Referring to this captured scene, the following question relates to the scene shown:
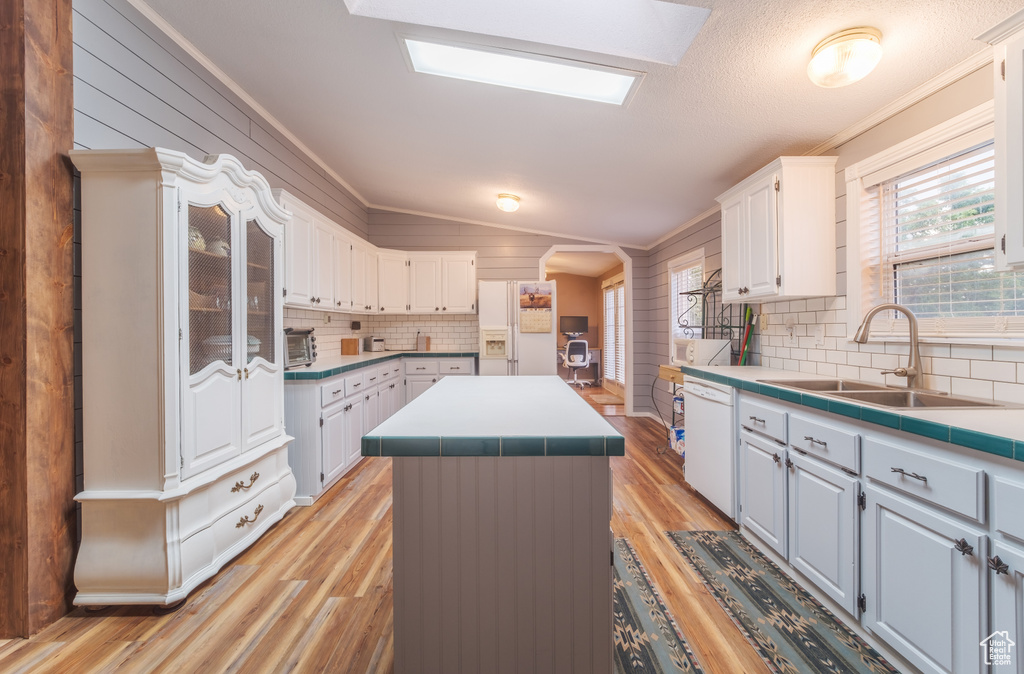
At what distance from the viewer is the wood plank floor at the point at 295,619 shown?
152cm

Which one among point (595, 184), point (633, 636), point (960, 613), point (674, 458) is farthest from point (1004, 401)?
point (595, 184)

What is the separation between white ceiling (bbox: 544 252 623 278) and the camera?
25.1 ft

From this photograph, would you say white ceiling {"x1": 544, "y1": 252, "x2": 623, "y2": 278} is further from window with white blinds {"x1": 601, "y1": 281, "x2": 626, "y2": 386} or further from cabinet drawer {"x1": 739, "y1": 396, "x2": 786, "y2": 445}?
cabinet drawer {"x1": 739, "y1": 396, "x2": 786, "y2": 445}

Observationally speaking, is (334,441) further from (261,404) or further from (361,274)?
(361,274)

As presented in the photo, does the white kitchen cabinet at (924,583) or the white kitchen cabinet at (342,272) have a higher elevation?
the white kitchen cabinet at (342,272)

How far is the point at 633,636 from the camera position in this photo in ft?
5.39

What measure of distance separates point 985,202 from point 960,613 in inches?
64.0

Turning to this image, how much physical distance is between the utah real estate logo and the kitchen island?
0.99 m

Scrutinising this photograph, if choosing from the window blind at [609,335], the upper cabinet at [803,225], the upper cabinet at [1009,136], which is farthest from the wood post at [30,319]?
the window blind at [609,335]

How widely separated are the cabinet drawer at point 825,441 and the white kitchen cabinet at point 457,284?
3.91 metres

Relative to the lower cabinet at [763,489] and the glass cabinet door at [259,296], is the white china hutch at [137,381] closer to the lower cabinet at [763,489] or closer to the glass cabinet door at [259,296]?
the glass cabinet door at [259,296]

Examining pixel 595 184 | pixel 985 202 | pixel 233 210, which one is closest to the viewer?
pixel 985 202

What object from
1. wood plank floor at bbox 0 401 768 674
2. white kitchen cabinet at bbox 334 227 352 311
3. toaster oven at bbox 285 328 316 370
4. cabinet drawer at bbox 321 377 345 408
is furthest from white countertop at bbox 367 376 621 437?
white kitchen cabinet at bbox 334 227 352 311

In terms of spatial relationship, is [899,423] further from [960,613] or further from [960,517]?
[960,613]
